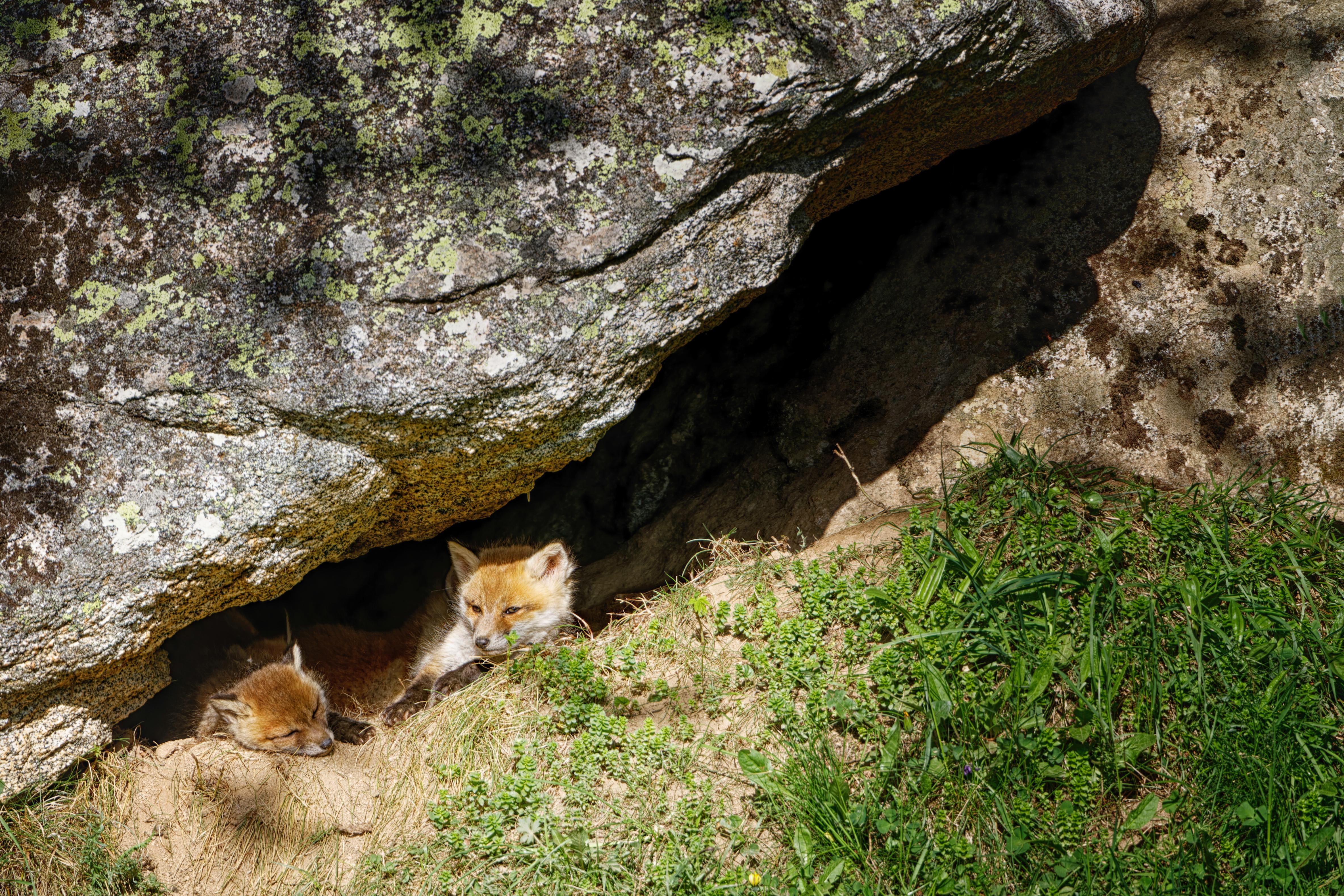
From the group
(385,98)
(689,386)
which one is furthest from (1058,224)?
(385,98)

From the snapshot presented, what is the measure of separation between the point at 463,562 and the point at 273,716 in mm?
1085

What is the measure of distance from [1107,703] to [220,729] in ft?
11.5

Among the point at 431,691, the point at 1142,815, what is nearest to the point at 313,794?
the point at 431,691

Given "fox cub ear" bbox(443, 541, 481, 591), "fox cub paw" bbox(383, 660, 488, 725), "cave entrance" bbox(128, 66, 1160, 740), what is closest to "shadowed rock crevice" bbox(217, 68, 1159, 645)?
"cave entrance" bbox(128, 66, 1160, 740)

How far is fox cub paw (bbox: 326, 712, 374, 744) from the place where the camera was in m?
3.75

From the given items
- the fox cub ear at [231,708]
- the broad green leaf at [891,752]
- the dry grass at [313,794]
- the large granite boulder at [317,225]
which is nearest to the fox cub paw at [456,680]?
the dry grass at [313,794]

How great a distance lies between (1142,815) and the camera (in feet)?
8.60

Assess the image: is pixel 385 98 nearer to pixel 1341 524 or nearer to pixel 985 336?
pixel 985 336

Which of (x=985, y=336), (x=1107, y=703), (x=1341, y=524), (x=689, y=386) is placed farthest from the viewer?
(x=689, y=386)

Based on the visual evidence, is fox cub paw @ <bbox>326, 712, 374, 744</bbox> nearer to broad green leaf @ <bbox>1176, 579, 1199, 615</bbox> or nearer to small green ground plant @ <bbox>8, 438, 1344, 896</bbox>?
small green ground plant @ <bbox>8, 438, 1344, 896</bbox>

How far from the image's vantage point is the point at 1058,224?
405cm

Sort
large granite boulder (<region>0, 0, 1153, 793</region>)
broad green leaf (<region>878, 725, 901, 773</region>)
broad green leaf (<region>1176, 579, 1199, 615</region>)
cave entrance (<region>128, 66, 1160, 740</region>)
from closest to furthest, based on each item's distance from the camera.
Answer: large granite boulder (<region>0, 0, 1153, 793</region>)
broad green leaf (<region>878, 725, 901, 773</region>)
broad green leaf (<region>1176, 579, 1199, 615</region>)
cave entrance (<region>128, 66, 1160, 740</region>)

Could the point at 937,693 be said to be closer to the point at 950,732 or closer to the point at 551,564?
the point at 950,732

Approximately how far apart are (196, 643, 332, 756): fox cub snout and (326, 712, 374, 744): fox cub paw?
0.29 feet
